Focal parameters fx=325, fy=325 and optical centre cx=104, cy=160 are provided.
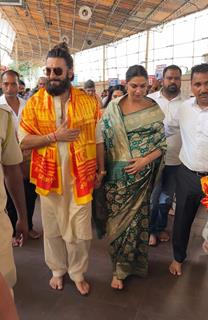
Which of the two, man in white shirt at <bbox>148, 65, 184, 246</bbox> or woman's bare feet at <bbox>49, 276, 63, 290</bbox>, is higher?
man in white shirt at <bbox>148, 65, 184, 246</bbox>

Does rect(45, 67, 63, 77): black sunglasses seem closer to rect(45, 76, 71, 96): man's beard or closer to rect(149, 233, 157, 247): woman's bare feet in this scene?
rect(45, 76, 71, 96): man's beard

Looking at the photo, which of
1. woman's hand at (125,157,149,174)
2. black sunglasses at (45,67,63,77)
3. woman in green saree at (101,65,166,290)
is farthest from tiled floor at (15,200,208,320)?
black sunglasses at (45,67,63,77)

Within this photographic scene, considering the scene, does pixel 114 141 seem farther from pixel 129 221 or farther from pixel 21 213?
pixel 21 213

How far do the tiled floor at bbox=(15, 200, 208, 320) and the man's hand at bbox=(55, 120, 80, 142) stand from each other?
107cm

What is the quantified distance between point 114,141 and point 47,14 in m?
10.9

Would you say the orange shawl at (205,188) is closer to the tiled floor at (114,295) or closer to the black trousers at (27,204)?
the tiled floor at (114,295)

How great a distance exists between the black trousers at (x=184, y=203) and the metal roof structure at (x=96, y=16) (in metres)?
6.40

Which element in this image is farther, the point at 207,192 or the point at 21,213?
the point at 207,192

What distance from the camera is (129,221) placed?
2260mm

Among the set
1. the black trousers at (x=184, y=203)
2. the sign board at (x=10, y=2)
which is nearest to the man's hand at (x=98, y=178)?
the black trousers at (x=184, y=203)

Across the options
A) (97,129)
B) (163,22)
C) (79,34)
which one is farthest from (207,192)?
(79,34)

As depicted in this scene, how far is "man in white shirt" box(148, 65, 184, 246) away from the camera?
265cm

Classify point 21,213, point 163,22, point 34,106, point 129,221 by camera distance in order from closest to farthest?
point 21,213 < point 34,106 < point 129,221 < point 163,22

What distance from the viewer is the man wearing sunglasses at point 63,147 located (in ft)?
6.28
